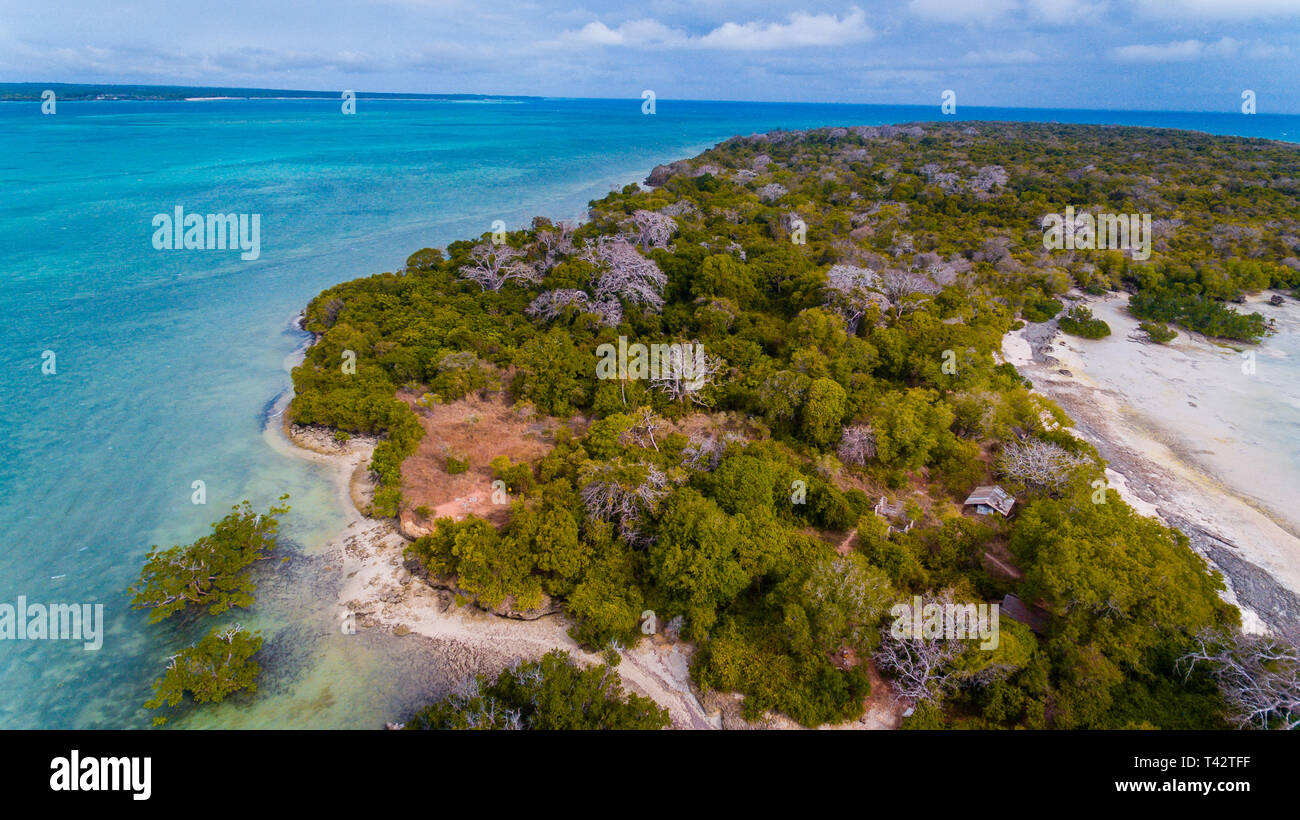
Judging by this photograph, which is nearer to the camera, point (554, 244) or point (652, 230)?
point (554, 244)

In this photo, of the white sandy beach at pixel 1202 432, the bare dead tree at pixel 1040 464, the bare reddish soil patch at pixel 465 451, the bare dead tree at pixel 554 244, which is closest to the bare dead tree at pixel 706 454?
the bare reddish soil patch at pixel 465 451

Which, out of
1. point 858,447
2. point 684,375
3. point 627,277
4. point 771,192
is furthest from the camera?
point 771,192

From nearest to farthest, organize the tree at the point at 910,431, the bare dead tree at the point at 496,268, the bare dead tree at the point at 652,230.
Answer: the tree at the point at 910,431, the bare dead tree at the point at 496,268, the bare dead tree at the point at 652,230

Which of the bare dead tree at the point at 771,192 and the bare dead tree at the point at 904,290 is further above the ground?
the bare dead tree at the point at 771,192

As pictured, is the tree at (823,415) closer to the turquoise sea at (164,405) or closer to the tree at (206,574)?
the turquoise sea at (164,405)

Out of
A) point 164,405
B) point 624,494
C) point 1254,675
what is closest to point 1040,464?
point 1254,675

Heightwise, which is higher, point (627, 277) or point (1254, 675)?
point (627, 277)

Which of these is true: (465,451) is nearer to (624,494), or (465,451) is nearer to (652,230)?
(624,494)
